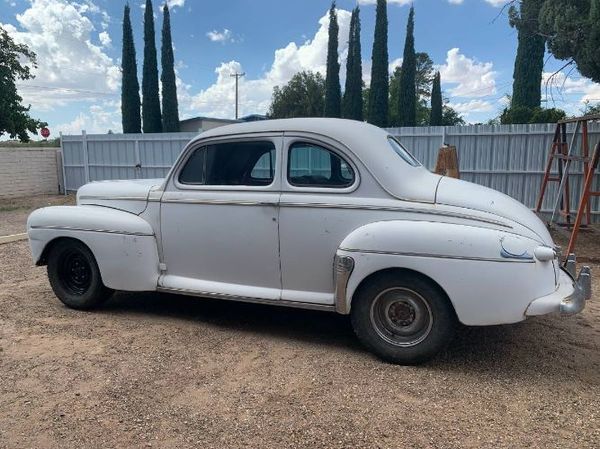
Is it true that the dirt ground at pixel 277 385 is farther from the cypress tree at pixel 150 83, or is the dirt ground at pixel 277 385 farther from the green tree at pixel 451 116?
the green tree at pixel 451 116

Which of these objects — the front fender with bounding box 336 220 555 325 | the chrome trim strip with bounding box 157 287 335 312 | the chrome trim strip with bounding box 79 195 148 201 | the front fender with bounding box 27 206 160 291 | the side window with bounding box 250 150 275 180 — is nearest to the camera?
the front fender with bounding box 336 220 555 325

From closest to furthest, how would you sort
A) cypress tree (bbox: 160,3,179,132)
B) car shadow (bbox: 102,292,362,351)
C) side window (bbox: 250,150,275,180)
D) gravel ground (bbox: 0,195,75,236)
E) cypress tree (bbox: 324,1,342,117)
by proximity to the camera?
1. side window (bbox: 250,150,275,180)
2. car shadow (bbox: 102,292,362,351)
3. gravel ground (bbox: 0,195,75,236)
4. cypress tree (bbox: 160,3,179,132)
5. cypress tree (bbox: 324,1,342,117)

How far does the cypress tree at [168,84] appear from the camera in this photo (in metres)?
31.4

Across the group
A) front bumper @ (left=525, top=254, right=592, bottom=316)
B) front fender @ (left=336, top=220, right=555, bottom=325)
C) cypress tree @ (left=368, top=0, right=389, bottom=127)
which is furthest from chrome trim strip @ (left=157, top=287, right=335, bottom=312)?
cypress tree @ (left=368, top=0, right=389, bottom=127)

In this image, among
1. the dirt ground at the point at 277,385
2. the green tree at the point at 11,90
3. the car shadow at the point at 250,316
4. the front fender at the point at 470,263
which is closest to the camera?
the dirt ground at the point at 277,385

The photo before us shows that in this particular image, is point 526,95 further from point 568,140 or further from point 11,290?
point 11,290

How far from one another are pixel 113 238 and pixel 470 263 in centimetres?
326

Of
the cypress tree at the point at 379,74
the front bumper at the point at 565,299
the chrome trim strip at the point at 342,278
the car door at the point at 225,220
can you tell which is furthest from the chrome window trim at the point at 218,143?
the cypress tree at the point at 379,74

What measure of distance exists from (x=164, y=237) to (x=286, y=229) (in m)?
1.29

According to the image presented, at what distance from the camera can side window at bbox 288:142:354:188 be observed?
402 centimetres

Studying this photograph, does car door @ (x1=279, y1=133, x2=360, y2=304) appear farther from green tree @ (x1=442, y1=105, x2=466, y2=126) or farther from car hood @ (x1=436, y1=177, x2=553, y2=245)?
green tree @ (x1=442, y1=105, x2=466, y2=126)

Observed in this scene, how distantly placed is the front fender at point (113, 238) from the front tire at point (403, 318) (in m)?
2.06

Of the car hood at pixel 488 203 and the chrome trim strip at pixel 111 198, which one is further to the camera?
the chrome trim strip at pixel 111 198

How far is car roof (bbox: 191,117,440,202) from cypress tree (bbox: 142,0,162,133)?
28.2m
